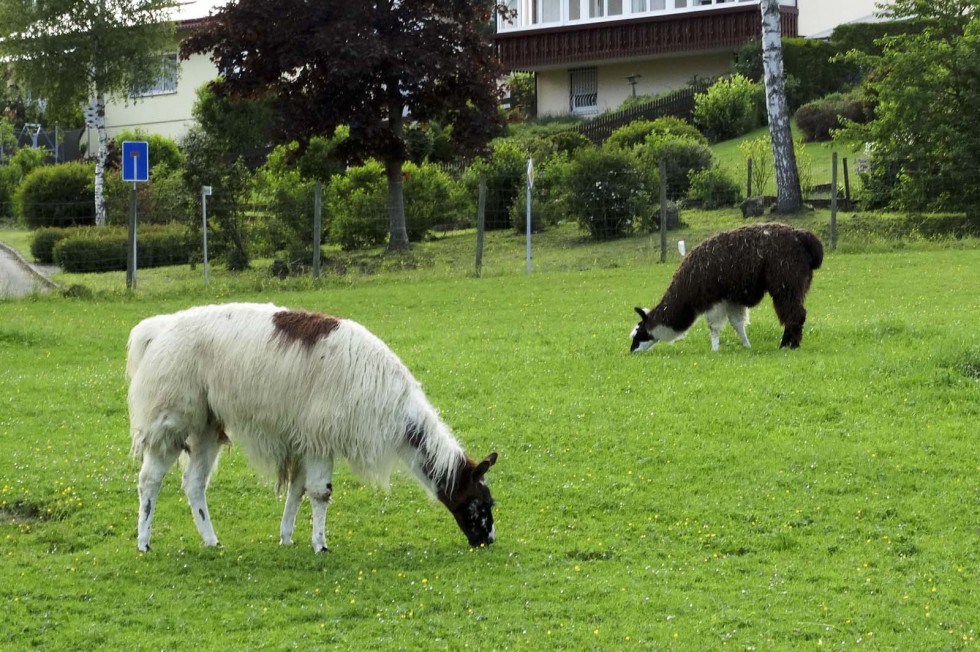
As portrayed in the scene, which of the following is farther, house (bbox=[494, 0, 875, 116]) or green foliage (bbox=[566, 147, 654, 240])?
house (bbox=[494, 0, 875, 116])

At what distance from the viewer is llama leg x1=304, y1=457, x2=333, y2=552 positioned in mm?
7965

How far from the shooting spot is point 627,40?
45781 mm

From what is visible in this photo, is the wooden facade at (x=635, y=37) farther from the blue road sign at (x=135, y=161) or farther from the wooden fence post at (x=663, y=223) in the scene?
the blue road sign at (x=135, y=161)

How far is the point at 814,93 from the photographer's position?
4181 centimetres

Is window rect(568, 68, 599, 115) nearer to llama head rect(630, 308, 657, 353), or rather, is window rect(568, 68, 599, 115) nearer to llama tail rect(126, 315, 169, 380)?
llama head rect(630, 308, 657, 353)

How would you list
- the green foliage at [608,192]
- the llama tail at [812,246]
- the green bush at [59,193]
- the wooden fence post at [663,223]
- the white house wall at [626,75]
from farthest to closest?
the white house wall at [626,75]
the green bush at [59,193]
the green foliage at [608,192]
the wooden fence post at [663,223]
the llama tail at [812,246]

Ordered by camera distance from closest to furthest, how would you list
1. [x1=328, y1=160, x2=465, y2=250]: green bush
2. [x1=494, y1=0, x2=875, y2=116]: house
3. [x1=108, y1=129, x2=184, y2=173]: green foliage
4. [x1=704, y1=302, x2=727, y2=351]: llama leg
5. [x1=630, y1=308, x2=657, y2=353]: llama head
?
[x1=704, y1=302, x2=727, y2=351]: llama leg, [x1=630, y1=308, x2=657, y2=353]: llama head, [x1=328, y1=160, x2=465, y2=250]: green bush, [x1=108, y1=129, x2=184, y2=173]: green foliage, [x1=494, y1=0, x2=875, y2=116]: house

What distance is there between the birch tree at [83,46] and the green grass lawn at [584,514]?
2210 centimetres

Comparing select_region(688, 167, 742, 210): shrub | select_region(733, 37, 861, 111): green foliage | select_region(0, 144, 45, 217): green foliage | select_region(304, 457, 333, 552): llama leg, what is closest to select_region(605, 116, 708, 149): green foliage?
select_region(688, 167, 742, 210): shrub

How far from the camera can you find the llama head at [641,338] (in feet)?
44.7

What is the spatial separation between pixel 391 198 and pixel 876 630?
20.6 m

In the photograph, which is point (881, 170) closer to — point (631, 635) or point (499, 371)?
point (499, 371)

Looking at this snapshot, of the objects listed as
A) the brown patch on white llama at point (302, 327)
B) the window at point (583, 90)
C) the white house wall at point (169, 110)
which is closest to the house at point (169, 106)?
the white house wall at point (169, 110)

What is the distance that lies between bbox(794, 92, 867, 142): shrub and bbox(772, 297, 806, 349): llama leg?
2458 centimetres
